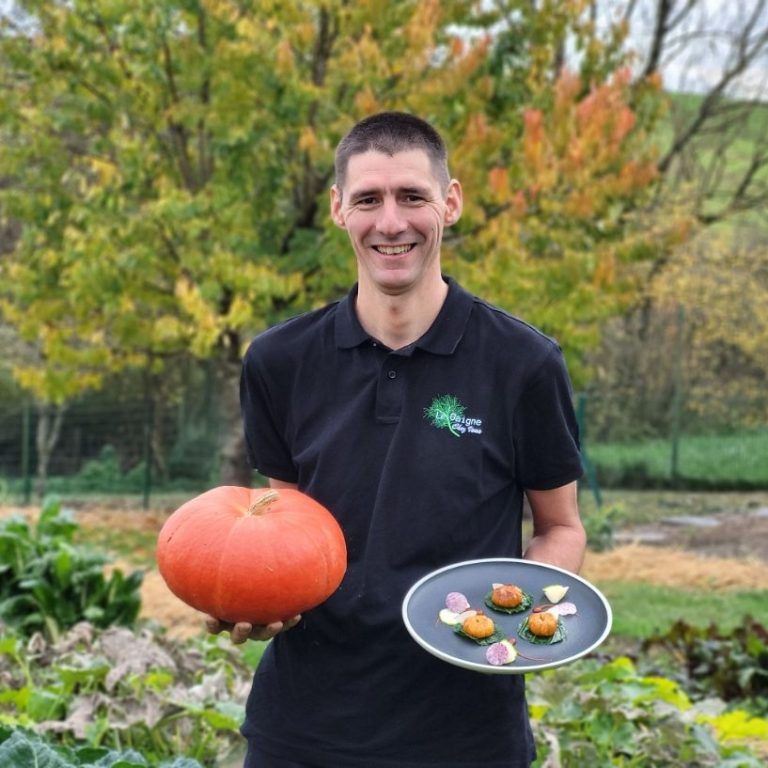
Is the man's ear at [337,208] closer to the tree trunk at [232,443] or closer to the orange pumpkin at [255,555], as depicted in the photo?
the orange pumpkin at [255,555]

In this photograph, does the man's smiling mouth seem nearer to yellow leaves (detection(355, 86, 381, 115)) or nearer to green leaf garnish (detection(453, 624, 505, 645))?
green leaf garnish (detection(453, 624, 505, 645))

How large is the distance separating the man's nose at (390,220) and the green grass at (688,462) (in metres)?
15.1

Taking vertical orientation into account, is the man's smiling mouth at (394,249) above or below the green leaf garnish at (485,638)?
above

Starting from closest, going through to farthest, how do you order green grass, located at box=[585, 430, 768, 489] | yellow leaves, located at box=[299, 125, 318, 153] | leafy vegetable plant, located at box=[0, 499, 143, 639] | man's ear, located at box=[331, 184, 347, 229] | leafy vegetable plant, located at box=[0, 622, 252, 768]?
man's ear, located at box=[331, 184, 347, 229], leafy vegetable plant, located at box=[0, 622, 252, 768], leafy vegetable plant, located at box=[0, 499, 143, 639], yellow leaves, located at box=[299, 125, 318, 153], green grass, located at box=[585, 430, 768, 489]

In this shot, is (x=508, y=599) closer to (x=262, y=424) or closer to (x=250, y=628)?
(x=250, y=628)

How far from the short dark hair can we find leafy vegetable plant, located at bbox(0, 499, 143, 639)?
3586mm

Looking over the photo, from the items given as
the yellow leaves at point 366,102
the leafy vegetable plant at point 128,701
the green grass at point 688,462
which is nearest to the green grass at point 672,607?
the leafy vegetable plant at point 128,701

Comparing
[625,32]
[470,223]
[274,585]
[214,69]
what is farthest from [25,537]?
[625,32]

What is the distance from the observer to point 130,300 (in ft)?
38.5

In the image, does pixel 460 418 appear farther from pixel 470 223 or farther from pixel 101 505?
pixel 101 505

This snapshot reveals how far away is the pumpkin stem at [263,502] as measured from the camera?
240 cm

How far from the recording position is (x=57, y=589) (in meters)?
5.49

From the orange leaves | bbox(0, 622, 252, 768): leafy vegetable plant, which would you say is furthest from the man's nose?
the orange leaves

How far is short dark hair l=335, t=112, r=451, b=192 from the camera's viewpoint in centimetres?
235
